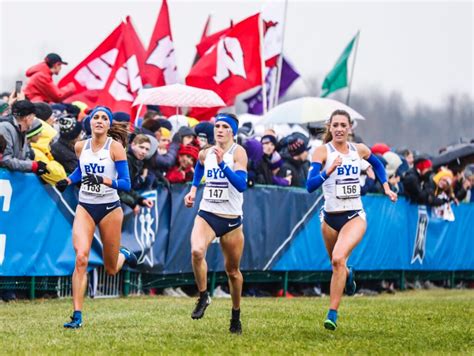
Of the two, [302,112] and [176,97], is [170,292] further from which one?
[302,112]

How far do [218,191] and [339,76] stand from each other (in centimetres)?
1634

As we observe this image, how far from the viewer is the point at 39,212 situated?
52.5 feet

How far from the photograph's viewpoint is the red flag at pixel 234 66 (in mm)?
23672

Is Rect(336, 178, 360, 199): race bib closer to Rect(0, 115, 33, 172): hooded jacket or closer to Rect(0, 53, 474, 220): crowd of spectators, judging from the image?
Rect(0, 53, 474, 220): crowd of spectators

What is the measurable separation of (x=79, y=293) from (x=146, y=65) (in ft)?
37.9

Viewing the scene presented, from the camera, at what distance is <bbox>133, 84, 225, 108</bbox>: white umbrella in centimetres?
1988

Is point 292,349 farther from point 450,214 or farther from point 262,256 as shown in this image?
point 450,214

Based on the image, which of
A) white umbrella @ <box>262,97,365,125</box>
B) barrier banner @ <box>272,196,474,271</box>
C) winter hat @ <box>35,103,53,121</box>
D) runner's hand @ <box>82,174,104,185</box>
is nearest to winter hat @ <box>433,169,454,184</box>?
barrier banner @ <box>272,196,474,271</box>

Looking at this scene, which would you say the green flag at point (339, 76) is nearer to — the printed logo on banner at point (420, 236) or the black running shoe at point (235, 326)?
the printed logo on banner at point (420, 236)

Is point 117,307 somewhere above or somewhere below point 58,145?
below

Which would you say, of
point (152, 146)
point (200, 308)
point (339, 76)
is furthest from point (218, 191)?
point (339, 76)

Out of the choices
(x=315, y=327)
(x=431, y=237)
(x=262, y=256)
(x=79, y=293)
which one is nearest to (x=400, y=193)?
(x=431, y=237)

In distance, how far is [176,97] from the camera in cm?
2009

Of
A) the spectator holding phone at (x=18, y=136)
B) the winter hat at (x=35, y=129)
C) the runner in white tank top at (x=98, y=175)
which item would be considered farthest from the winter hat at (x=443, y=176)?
the runner in white tank top at (x=98, y=175)
